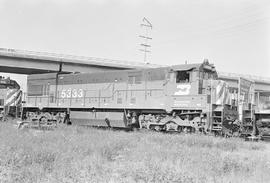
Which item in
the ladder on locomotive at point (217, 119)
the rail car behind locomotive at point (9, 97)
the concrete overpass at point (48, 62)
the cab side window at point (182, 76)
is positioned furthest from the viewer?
the concrete overpass at point (48, 62)

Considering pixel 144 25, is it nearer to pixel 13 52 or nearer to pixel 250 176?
pixel 13 52

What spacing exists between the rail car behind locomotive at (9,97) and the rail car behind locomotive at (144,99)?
79 centimetres

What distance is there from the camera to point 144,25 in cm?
5050

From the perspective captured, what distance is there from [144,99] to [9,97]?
31.4 feet

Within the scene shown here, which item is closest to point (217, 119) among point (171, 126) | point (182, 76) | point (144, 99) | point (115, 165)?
point (171, 126)

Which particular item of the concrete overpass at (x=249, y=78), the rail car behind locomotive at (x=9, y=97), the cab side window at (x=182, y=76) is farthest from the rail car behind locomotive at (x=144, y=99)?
the concrete overpass at (x=249, y=78)

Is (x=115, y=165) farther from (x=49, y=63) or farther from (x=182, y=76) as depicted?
(x=49, y=63)

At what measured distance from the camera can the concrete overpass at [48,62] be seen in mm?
33281

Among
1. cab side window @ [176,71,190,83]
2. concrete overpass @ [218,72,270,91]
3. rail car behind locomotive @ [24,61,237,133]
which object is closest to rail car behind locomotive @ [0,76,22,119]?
rail car behind locomotive @ [24,61,237,133]

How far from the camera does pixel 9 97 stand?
67.5ft

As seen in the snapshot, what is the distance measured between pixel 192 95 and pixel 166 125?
190cm

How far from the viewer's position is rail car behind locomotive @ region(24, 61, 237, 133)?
551 inches

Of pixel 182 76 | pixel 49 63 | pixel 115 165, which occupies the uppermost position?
pixel 49 63

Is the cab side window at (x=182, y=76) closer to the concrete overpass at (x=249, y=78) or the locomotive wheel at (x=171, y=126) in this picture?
the locomotive wheel at (x=171, y=126)
